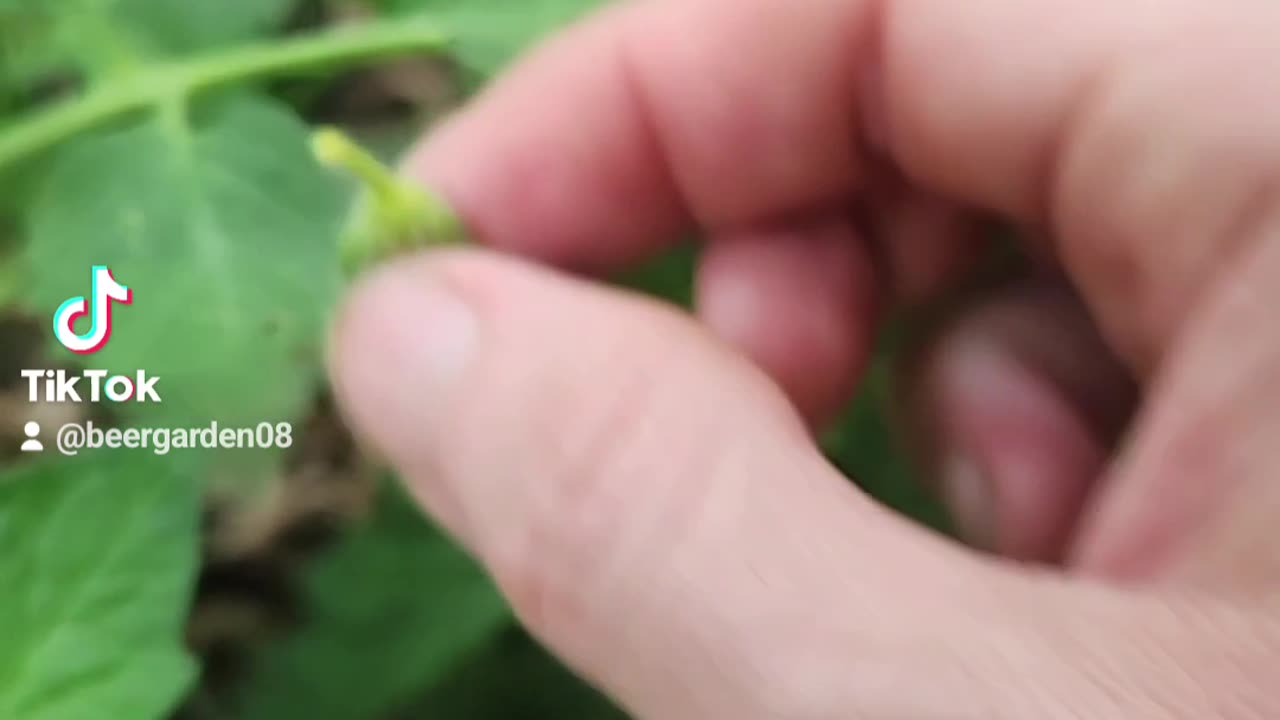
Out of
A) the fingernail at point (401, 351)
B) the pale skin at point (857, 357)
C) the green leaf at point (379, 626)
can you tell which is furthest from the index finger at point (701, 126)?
the green leaf at point (379, 626)

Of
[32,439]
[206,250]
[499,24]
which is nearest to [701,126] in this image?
[499,24]

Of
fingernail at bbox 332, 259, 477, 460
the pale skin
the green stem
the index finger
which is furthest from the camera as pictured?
the green stem

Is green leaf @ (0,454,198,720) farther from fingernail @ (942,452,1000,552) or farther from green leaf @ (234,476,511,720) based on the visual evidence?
fingernail @ (942,452,1000,552)

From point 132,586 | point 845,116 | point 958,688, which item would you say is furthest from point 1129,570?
point 132,586

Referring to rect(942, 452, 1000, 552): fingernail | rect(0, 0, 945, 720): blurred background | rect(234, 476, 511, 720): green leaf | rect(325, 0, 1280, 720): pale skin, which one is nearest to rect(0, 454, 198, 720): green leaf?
rect(0, 0, 945, 720): blurred background

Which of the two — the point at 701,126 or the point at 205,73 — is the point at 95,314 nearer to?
the point at 205,73

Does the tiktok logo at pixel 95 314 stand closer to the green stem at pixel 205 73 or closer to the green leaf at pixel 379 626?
the green stem at pixel 205 73

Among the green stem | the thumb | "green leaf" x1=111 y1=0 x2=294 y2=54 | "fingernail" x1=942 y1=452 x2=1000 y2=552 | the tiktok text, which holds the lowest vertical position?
"fingernail" x1=942 y1=452 x2=1000 y2=552
